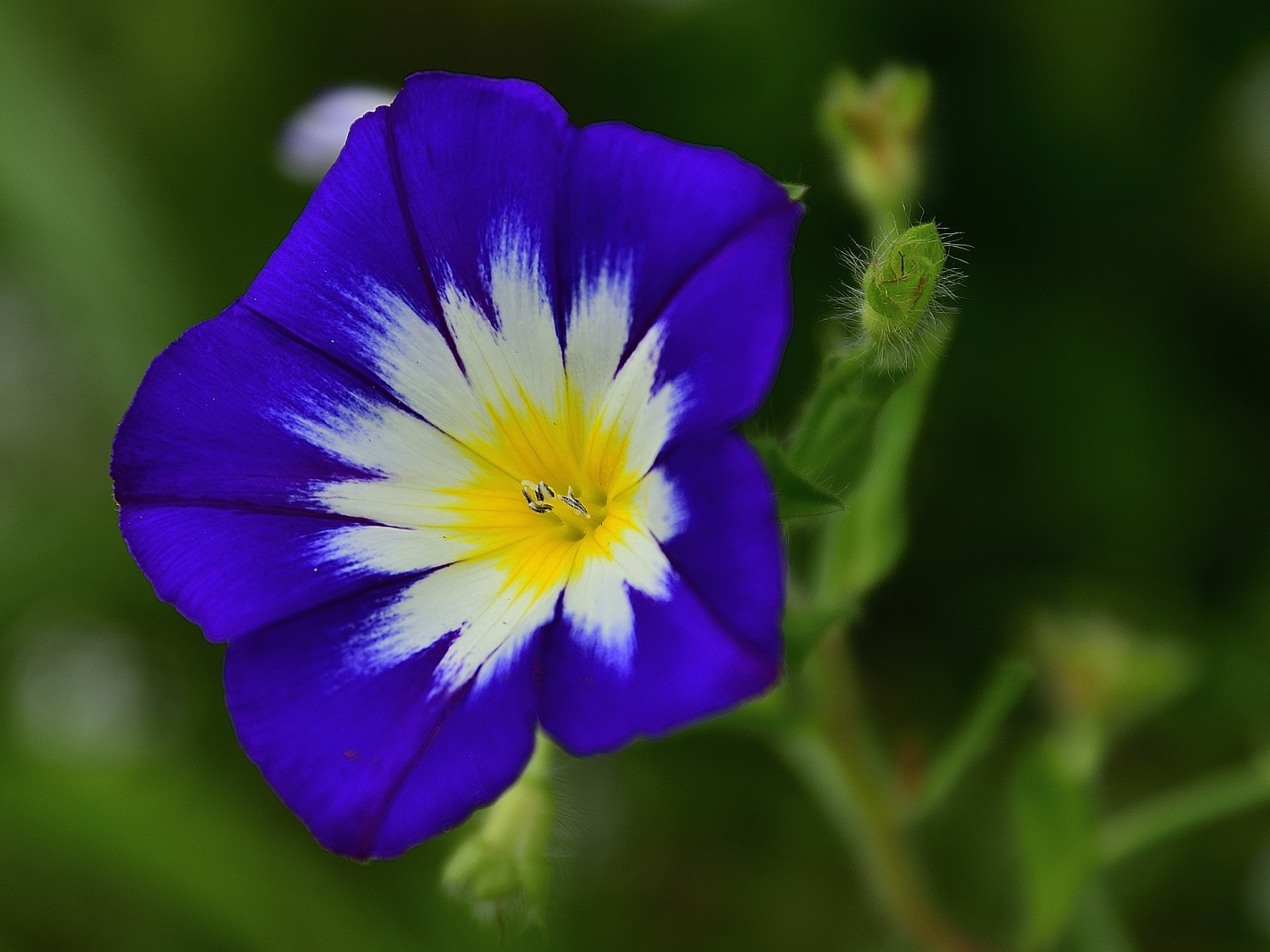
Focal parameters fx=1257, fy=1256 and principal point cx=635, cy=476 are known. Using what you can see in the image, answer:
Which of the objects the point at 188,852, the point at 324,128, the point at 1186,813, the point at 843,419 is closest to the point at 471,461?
the point at 843,419

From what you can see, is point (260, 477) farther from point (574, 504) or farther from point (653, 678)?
point (653, 678)

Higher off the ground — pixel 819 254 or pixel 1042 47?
pixel 1042 47

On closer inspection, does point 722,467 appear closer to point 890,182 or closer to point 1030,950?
point 890,182

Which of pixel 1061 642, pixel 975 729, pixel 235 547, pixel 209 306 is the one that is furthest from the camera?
pixel 209 306

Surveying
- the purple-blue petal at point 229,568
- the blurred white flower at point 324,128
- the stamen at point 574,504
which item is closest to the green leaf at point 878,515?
the stamen at point 574,504

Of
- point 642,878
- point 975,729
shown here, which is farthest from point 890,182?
point 642,878

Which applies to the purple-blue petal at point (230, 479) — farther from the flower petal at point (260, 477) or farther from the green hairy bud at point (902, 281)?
the green hairy bud at point (902, 281)
